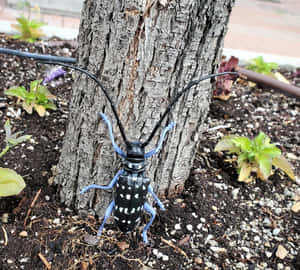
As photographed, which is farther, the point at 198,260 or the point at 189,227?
the point at 189,227

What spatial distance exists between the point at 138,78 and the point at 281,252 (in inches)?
38.1

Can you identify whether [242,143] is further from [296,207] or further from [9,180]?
[9,180]

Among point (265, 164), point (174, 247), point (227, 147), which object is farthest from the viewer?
point (227, 147)

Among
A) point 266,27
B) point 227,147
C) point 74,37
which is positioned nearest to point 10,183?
point 227,147

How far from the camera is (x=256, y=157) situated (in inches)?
68.2

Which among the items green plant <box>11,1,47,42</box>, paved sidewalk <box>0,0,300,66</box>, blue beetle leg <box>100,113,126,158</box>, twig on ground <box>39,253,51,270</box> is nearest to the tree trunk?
blue beetle leg <box>100,113,126,158</box>

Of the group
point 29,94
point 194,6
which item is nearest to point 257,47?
point 29,94

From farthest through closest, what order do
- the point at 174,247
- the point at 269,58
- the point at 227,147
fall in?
the point at 269,58 → the point at 227,147 → the point at 174,247

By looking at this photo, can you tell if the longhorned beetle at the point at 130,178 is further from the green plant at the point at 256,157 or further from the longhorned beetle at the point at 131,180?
the green plant at the point at 256,157

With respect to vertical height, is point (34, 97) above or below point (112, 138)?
below

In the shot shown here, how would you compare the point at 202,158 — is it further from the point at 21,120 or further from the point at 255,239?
the point at 21,120

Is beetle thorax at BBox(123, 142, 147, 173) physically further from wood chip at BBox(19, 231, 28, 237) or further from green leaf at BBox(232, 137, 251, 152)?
green leaf at BBox(232, 137, 251, 152)

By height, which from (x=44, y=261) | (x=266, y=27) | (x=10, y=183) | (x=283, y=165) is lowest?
(x=44, y=261)

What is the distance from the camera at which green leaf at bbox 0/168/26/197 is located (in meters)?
1.39
